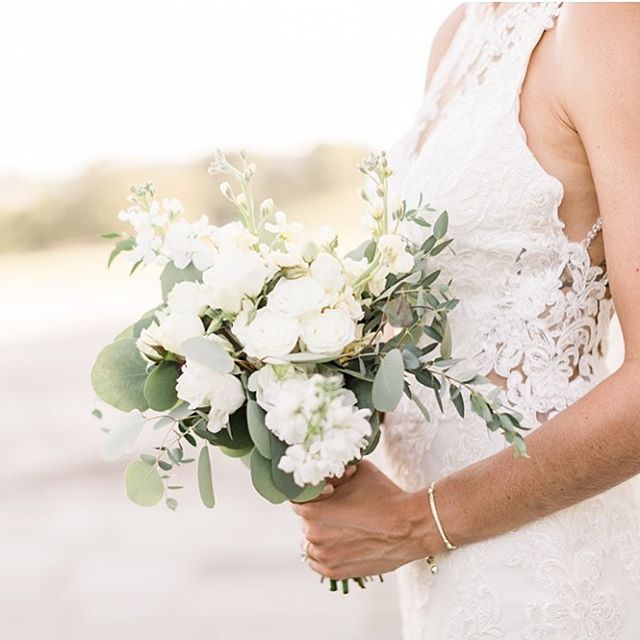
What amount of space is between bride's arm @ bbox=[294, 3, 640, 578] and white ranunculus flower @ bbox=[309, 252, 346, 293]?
0.37 metres

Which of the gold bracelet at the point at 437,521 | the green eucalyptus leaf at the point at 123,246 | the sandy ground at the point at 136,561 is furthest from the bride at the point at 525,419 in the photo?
the sandy ground at the point at 136,561

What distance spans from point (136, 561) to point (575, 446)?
14.3ft

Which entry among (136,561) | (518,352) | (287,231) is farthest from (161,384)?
(136,561)

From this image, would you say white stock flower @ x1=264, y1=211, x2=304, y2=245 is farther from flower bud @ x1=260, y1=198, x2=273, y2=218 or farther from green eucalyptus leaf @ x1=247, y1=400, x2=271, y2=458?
green eucalyptus leaf @ x1=247, y1=400, x2=271, y2=458

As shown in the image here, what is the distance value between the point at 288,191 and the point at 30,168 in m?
3.36

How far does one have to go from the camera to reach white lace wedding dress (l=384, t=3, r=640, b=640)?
1.63 metres

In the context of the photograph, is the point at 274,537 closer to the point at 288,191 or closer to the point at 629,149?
the point at 629,149

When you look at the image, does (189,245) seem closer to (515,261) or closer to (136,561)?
(515,261)

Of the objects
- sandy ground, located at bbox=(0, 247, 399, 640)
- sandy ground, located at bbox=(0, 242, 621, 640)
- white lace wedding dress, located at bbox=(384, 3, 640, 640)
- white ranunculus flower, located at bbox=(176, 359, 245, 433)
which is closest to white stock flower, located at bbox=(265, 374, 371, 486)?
white ranunculus flower, located at bbox=(176, 359, 245, 433)

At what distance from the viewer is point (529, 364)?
5.51ft

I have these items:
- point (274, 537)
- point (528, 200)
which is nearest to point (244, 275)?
point (528, 200)

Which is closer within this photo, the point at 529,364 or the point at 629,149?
the point at 629,149

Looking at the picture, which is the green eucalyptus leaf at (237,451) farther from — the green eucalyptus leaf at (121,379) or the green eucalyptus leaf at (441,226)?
the green eucalyptus leaf at (441,226)

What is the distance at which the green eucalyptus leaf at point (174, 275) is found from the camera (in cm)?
161
